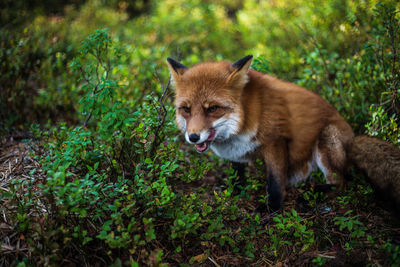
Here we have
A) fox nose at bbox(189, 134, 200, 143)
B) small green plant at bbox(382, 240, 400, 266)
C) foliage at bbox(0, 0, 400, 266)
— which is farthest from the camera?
fox nose at bbox(189, 134, 200, 143)

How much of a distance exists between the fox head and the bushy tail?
3.83 feet

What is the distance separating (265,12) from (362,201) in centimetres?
537

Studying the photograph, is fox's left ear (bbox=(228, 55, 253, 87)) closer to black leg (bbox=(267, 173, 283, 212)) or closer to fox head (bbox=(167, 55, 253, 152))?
fox head (bbox=(167, 55, 253, 152))

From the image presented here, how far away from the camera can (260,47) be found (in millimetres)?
5789

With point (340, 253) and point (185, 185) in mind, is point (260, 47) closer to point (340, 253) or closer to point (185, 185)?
point (185, 185)

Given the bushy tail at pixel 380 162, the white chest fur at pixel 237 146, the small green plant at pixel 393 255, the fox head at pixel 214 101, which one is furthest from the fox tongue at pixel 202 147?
the small green plant at pixel 393 255

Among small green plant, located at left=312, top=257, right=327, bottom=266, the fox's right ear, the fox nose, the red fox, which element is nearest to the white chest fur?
the red fox

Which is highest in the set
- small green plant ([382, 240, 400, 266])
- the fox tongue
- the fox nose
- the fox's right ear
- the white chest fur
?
the fox's right ear

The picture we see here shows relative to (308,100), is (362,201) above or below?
below

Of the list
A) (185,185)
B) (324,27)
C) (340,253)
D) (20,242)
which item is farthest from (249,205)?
(324,27)

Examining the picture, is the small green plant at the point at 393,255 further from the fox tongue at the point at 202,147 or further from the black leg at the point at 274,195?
the fox tongue at the point at 202,147

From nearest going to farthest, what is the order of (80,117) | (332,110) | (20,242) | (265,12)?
(20,242) → (332,110) → (80,117) → (265,12)

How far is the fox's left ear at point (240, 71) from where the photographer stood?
274 centimetres

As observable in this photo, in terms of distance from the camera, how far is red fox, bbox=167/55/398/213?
8.97ft
